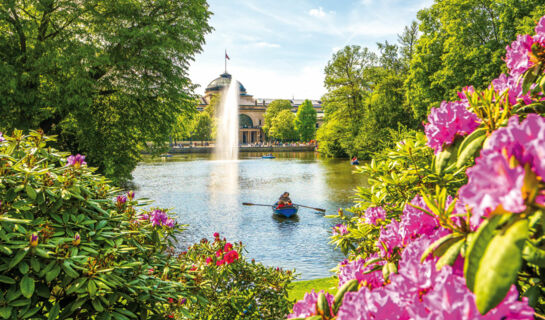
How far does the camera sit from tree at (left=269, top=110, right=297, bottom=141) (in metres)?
83.4

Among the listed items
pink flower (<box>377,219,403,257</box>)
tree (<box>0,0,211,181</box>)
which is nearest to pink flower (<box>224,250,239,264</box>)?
pink flower (<box>377,219,403,257</box>)

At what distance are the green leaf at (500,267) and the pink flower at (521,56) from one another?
1.45m

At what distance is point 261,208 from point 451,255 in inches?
734

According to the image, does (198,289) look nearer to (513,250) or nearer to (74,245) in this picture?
(74,245)

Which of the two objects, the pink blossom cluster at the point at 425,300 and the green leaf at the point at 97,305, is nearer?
the pink blossom cluster at the point at 425,300

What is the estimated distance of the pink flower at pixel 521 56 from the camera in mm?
1937

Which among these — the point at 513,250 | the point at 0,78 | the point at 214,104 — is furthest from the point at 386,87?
the point at 214,104

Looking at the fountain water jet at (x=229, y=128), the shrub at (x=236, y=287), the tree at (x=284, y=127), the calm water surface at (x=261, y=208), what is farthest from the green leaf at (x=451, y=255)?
the tree at (x=284, y=127)

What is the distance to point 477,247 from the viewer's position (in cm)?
99

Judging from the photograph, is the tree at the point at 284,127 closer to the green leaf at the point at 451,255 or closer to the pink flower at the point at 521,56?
the pink flower at the point at 521,56

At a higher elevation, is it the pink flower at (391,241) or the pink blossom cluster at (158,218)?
the pink flower at (391,241)

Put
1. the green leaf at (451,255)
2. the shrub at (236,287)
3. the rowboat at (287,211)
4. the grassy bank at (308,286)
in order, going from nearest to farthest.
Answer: the green leaf at (451,255) → the shrub at (236,287) → the grassy bank at (308,286) → the rowboat at (287,211)

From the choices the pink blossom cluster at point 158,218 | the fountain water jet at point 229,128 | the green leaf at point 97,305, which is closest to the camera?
the green leaf at point 97,305

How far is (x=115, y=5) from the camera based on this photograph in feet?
36.0
